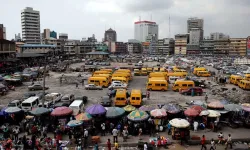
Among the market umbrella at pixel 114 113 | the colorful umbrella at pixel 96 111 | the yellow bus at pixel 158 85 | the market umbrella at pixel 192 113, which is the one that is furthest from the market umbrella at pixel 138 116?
the yellow bus at pixel 158 85

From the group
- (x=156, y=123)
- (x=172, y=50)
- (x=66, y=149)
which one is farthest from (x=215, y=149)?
(x=172, y=50)

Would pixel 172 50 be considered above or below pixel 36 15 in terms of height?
below

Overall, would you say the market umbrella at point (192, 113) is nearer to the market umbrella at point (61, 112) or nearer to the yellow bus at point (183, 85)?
the market umbrella at point (61, 112)

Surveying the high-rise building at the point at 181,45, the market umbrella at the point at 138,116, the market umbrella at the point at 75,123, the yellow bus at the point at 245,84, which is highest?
the high-rise building at the point at 181,45

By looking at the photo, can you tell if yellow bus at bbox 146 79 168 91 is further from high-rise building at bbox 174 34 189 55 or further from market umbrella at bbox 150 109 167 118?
high-rise building at bbox 174 34 189 55

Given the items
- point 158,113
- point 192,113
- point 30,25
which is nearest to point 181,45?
point 30,25

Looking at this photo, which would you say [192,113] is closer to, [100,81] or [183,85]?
[183,85]

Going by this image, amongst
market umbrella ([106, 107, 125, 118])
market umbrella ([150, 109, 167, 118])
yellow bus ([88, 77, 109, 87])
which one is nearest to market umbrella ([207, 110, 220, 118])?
market umbrella ([150, 109, 167, 118])

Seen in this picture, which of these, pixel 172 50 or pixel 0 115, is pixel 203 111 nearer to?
pixel 0 115

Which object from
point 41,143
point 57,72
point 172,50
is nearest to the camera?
point 41,143
